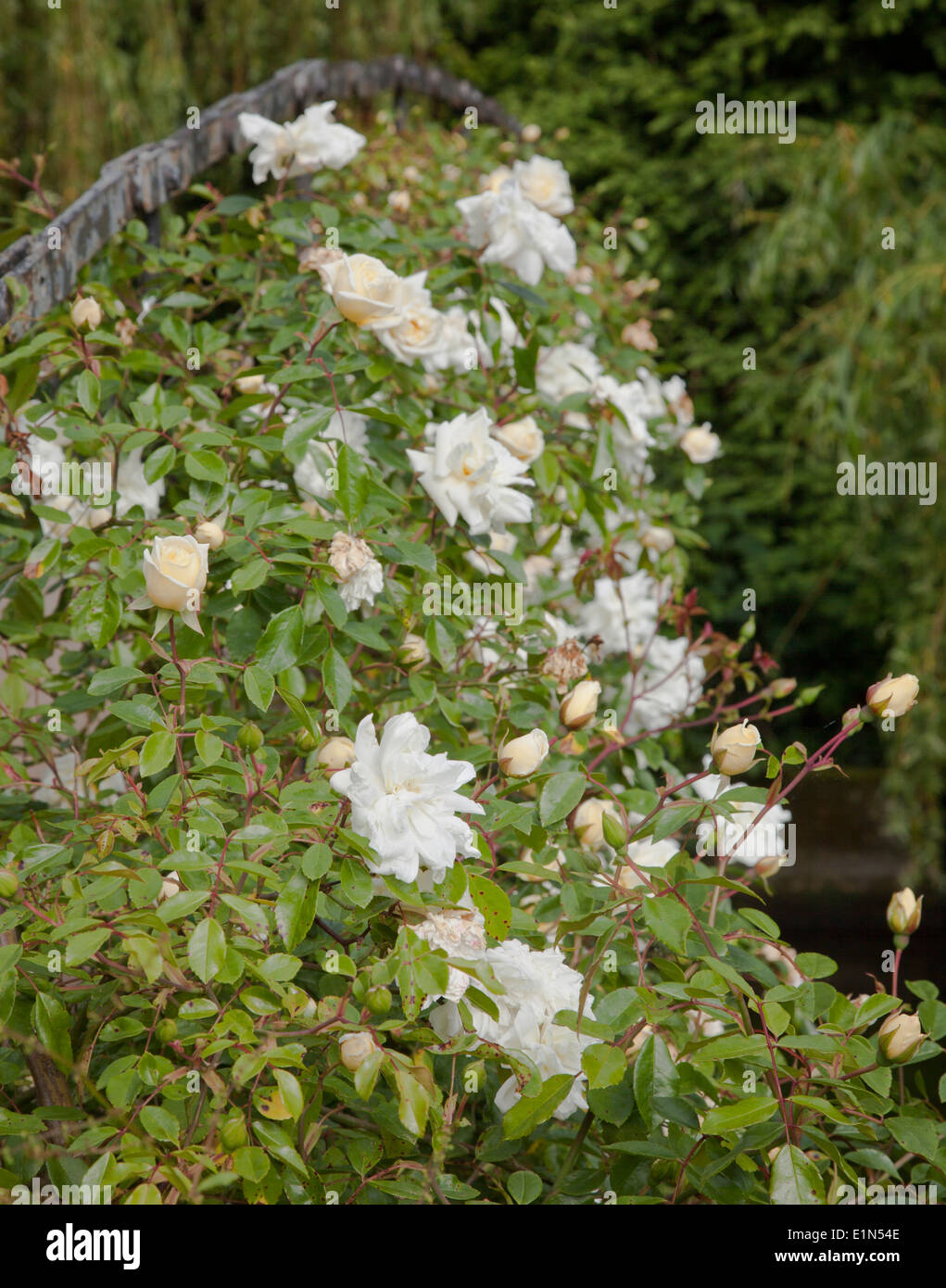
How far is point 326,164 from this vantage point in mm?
1292

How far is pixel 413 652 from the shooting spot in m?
0.89

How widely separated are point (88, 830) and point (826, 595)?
3.34m

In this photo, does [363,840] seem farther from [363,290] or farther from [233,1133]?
[363,290]

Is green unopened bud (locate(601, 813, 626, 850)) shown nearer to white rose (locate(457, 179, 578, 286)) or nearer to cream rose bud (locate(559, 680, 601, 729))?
cream rose bud (locate(559, 680, 601, 729))

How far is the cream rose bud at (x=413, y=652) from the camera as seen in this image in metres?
0.89

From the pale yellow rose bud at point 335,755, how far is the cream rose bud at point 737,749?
0.25 m

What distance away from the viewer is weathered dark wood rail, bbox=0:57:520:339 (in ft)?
3.52

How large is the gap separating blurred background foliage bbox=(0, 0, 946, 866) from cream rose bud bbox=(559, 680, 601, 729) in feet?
6.66

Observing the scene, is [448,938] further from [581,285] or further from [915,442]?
[915,442]

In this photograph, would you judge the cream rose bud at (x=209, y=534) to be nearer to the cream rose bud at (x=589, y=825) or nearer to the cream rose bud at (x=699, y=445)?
the cream rose bud at (x=589, y=825)

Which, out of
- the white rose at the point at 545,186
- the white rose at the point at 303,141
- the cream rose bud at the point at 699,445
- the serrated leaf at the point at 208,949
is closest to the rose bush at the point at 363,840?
the serrated leaf at the point at 208,949

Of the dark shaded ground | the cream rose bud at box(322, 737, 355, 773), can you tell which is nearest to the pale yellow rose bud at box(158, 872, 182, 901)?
the cream rose bud at box(322, 737, 355, 773)

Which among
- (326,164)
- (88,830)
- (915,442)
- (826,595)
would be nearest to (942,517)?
(915,442)

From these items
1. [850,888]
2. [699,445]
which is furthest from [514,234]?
[850,888]
